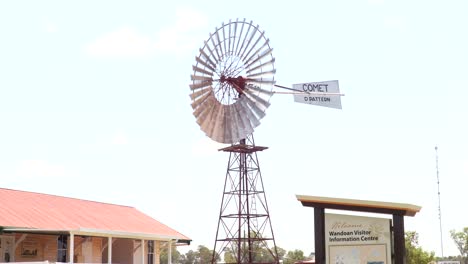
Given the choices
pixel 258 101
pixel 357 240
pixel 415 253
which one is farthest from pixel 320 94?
pixel 415 253

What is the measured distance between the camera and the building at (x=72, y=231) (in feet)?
105

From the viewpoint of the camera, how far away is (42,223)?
3291 centimetres

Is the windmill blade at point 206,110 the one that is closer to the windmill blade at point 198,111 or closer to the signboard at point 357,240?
the windmill blade at point 198,111

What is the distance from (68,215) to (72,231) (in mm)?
6376

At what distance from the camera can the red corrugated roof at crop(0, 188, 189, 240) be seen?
107 feet

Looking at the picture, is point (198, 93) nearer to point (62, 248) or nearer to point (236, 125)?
point (236, 125)

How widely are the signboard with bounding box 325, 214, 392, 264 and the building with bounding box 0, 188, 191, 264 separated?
603 inches

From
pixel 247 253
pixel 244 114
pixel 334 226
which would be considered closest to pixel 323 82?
pixel 244 114

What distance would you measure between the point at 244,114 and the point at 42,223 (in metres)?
13.5

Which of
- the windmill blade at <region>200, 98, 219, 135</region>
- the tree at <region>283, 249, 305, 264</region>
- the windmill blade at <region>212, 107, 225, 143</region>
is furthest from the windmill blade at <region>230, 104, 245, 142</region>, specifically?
the tree at <region>283, 249, 305, 264</region>

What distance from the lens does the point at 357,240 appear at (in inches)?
698

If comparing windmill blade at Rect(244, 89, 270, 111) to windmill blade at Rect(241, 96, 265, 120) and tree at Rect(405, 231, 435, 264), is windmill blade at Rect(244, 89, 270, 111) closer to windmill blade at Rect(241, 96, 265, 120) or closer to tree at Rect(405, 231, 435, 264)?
windmill blade at Rect(241, 96, 265, 120)

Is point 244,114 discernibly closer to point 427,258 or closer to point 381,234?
point 381,234

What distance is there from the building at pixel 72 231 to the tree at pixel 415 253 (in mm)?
30081
